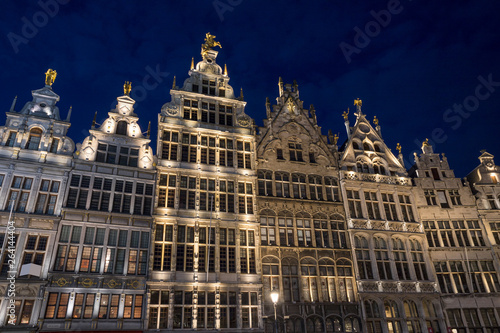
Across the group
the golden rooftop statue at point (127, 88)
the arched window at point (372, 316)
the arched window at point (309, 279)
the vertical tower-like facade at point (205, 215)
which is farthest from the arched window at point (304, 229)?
the golden rooftop statue at point (127, 88)

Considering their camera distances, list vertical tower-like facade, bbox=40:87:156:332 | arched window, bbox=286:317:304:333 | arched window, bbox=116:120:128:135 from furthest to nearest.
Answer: arched window, bbox=116:120:128:135, arched window, bbox=286:317:304:333, vertical tower-like facade, bbox=40:87:156:332

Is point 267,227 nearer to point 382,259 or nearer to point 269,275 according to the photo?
point 269,275

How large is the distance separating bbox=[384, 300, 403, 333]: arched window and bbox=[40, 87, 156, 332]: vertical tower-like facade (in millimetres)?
18512

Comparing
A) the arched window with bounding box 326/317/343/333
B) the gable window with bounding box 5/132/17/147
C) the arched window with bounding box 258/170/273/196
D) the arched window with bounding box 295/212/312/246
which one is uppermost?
the gable window with bounding box 5/132/17/147

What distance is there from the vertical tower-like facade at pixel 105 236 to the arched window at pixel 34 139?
9.33 feet

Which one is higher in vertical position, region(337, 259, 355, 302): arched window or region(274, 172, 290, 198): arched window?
region(274, 172, 290, 198): arched window

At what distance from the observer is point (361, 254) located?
30.3 m

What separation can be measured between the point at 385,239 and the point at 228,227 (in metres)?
14.1

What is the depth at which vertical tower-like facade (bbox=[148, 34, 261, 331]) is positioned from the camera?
2467 centimetres

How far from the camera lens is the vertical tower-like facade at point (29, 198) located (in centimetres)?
2162

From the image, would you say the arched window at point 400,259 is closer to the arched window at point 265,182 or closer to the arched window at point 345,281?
the arched window at point 345,281

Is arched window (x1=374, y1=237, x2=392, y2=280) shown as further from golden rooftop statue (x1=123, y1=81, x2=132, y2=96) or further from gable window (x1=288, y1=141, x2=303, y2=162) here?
golden rooftop statue (x1=123, y1=81, x2=132, y2=96)

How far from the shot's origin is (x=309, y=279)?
28000 mm

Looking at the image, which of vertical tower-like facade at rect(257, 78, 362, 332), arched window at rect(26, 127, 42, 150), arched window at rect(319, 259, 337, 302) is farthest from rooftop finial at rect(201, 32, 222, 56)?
arched window at rect(319, 259, 337, 302)
